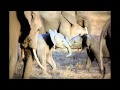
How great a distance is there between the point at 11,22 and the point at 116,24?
1.31 metres

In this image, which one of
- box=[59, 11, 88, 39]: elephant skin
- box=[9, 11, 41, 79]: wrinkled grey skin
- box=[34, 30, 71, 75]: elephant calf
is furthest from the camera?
box=[59, 11, 88, 39]: elephant skin

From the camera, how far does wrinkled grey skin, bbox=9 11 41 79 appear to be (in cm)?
550

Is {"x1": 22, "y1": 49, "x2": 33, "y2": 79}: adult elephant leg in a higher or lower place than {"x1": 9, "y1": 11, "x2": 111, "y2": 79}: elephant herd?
lower

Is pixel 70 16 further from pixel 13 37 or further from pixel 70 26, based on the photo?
pixel 13 37

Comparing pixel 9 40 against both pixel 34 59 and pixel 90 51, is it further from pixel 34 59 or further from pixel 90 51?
pixel 90 51

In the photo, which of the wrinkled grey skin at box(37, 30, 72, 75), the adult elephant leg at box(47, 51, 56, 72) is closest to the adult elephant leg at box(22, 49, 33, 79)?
the wrinkled grey skin at box(37, 30, 72, 75)

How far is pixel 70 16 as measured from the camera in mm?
6055

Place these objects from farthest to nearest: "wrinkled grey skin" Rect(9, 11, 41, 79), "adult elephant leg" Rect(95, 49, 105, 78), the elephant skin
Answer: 1. the elephant skin
2. "adult elephant leg" Rect(95, 49, 105, 78)
3. "wrinkled grey skin" Rect(9, 11, 41, 79)

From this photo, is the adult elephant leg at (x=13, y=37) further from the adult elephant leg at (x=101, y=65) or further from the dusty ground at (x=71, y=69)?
the adult elephant leg at (x=101, y=65)

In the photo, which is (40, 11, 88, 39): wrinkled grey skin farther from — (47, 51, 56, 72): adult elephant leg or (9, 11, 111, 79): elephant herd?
(47, 51, 56, 72): adult elephant leg

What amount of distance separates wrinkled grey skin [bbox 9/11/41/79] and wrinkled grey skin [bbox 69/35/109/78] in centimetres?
57
